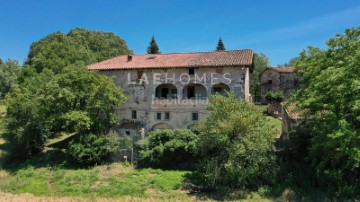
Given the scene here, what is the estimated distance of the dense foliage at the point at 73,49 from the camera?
41531 mm

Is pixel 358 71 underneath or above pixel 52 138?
above

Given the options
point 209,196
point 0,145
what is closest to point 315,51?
point 209,196

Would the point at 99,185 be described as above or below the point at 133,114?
below

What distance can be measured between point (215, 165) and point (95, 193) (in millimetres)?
8536

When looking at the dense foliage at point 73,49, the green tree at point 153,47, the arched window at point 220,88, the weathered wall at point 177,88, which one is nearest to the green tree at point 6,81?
the dense foliage at point 73,49

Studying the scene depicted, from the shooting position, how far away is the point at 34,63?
139 feet

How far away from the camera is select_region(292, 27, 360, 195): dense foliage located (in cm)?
1633

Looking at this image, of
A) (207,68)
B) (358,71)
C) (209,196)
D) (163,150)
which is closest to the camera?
(358,71)

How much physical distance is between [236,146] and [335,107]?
20.8 ft

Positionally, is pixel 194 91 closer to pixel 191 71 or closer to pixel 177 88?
pixel 177 88

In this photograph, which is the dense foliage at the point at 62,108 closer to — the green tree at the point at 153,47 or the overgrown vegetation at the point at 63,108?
the overgrown vegetation at the point at 63,108

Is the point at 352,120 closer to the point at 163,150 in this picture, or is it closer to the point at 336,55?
the point at 336,55

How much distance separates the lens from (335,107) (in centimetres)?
1748

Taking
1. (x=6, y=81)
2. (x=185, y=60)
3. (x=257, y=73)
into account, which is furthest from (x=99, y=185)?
(x=257, y=73)
